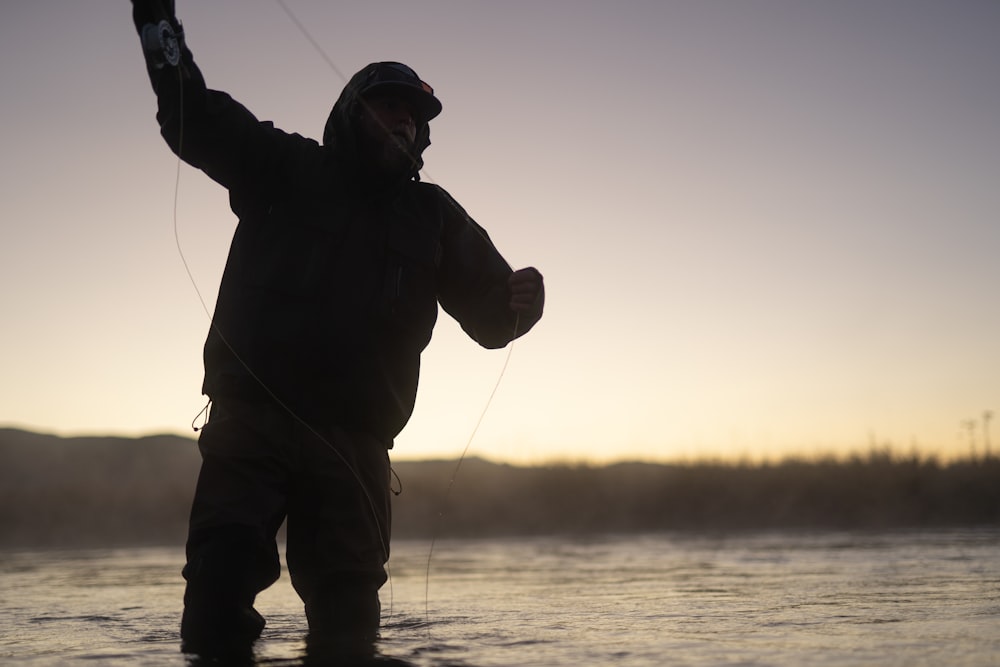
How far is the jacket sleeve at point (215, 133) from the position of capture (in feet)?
11.1

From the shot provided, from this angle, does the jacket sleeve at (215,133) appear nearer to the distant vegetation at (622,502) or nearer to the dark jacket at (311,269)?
the dark jacket at (311,269)

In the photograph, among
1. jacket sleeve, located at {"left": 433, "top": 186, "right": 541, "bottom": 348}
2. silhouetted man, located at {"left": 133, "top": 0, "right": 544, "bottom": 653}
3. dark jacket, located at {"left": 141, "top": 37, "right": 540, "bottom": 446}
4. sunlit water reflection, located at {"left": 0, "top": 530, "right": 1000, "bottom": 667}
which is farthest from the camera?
jacket sleeve, located at {"left": 433, "top": 186, "right": 541, "bottom": 348}

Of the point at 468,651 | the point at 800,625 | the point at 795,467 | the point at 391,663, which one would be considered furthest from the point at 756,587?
the point at 795,467

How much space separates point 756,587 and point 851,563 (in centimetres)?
187

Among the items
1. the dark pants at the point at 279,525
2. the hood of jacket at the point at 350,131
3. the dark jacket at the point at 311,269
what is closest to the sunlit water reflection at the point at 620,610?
the dark pants at the point at 279,525

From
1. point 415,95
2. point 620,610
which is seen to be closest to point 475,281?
point 415,95

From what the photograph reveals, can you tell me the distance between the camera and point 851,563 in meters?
7.10

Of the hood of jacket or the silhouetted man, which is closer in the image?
the silhouetted man

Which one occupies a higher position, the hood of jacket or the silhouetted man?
the hood of jacket

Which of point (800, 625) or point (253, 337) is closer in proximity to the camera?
point (253, 337)

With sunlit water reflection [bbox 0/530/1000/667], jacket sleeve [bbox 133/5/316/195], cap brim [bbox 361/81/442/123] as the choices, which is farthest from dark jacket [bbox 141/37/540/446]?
sunlit water reflection [bbox 0/530/1000/667]

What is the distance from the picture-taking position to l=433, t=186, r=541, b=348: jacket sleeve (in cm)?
411

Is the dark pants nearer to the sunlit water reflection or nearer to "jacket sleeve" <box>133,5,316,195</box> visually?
the sunlit water reflection

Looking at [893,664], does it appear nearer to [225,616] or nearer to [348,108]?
[225,616]
